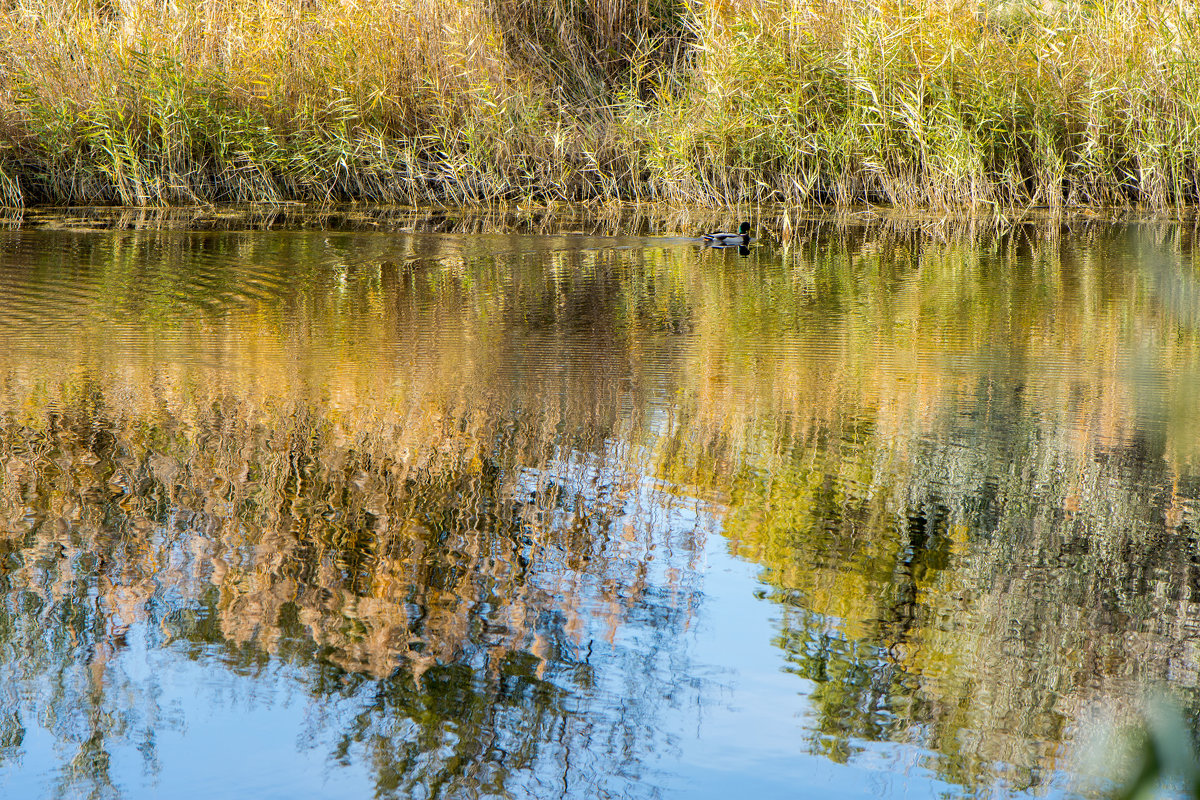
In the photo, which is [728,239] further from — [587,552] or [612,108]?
[587,552]

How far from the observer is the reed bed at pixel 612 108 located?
9.11 meters

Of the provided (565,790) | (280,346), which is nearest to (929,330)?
(280,346)

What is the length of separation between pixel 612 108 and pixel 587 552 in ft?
27.7

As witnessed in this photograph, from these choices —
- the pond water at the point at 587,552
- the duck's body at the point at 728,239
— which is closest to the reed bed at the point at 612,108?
the duck's body at the point at 728,239

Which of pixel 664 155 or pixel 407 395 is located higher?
pixel 664 155

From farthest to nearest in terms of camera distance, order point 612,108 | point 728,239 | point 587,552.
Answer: point 612,108
point 728,239
point 587,552

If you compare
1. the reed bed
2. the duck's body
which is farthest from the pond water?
the reed bed

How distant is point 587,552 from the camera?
2633mm

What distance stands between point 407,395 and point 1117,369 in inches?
103

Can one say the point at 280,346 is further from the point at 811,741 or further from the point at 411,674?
the point at 811,741

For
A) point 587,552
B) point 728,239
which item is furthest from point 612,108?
point 587,552

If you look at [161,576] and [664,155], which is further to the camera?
[664,155]

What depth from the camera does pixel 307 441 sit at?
333 centimetres

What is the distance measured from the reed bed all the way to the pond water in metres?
4.31
